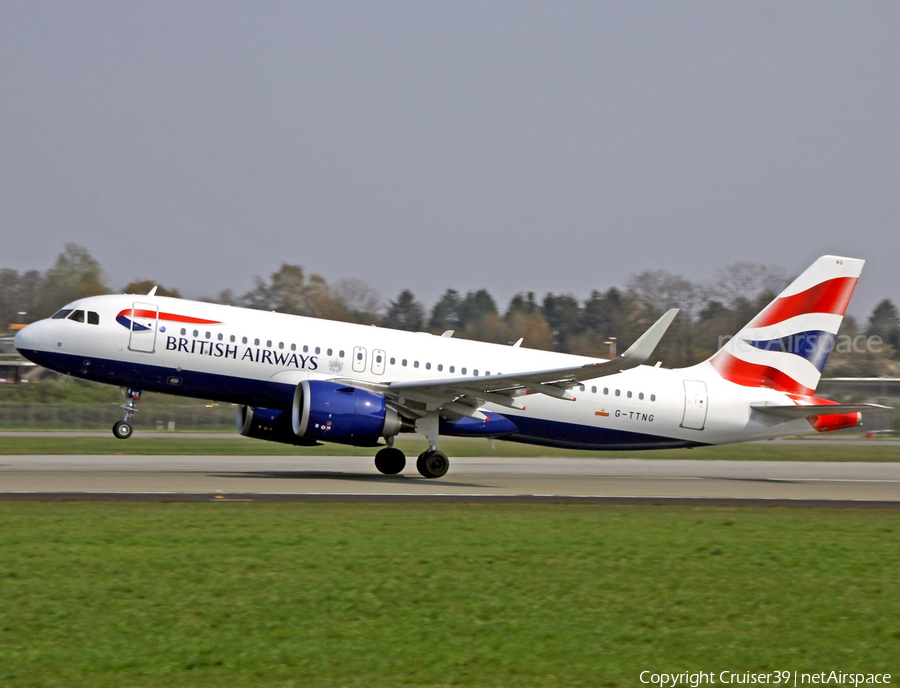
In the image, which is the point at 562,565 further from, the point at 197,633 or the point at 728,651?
the point at 197,633

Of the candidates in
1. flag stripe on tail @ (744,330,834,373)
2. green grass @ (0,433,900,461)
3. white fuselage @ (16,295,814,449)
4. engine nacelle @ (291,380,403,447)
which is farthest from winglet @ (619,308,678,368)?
green grass @ (0,433,900,461)

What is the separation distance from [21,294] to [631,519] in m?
88.5

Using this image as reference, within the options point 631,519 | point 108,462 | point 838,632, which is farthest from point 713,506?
point 108,462

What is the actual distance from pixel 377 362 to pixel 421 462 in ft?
9.50

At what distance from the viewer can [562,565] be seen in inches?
476

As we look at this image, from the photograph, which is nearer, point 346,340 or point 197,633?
point 197,633

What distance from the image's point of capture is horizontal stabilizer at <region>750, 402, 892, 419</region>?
26.5 metres

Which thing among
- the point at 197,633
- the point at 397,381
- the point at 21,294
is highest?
the point at 21,294

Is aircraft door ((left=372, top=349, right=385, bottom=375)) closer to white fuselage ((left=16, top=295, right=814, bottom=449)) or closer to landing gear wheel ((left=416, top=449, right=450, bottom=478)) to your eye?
white fuselage ((left=16, top=295, right=814, bottom=449))

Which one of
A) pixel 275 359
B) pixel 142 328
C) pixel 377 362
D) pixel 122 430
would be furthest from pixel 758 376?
pixel 122 430

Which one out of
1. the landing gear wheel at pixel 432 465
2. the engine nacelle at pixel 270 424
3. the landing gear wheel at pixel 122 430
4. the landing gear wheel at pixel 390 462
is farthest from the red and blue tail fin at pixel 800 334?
the landing gear wheel at pixel 122 430

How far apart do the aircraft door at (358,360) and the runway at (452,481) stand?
2845 millimetres

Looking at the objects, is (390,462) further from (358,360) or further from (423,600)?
(423,600)

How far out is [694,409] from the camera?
28.2m
